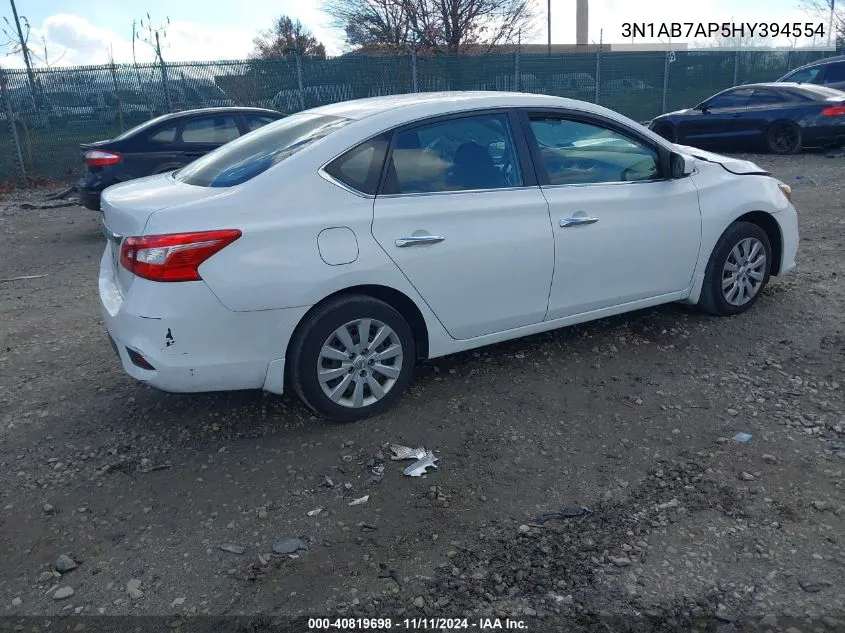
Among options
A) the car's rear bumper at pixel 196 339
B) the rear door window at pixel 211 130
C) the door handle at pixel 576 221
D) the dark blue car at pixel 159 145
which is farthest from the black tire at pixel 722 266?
the rear door window at pixel 211 130

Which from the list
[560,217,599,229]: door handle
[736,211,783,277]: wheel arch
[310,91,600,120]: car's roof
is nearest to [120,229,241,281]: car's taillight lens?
[310,91,600,120]: car's roof

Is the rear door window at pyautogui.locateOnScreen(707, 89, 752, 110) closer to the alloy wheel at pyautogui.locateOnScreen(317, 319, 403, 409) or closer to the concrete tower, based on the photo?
the alloy wheel at pyautogui.locateOnScreen(317, 319, 403, 409)

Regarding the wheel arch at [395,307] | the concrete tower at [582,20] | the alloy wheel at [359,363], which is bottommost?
the alloy wheel at [359,363]

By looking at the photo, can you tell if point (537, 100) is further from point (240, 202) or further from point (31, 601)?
point (31, 601)

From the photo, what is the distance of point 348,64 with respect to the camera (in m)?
17.8

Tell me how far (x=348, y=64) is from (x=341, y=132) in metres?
14.6

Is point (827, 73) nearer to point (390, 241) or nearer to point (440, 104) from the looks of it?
point (440, 104)

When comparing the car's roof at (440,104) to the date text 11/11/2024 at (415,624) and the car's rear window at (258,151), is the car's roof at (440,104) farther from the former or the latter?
the date text 11/11/2024 at (415,624)

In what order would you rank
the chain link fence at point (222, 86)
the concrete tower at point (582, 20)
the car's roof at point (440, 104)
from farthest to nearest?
the concrete tower at point (582, 20) < the chain link fence at point (222, 86) < the car's roof at point (440, 104)

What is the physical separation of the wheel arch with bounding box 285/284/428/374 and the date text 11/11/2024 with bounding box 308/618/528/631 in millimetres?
1521

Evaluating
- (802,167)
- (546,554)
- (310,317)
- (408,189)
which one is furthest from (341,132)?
(802,167)

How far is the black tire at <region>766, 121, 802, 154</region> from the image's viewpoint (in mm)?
14367

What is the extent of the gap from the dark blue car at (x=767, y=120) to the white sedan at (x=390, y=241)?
10530 millimetres

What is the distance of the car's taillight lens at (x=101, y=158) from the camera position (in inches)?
370
